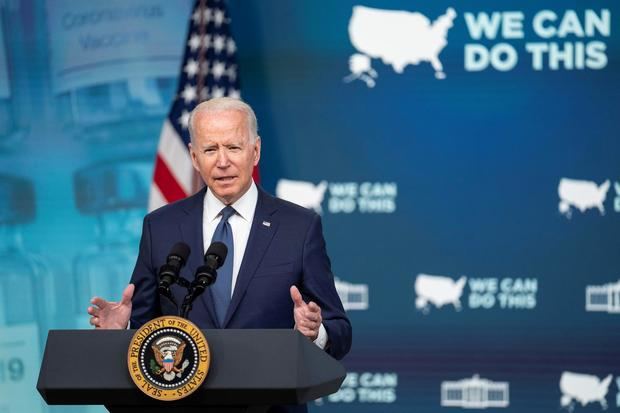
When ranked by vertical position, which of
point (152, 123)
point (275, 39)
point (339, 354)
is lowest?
point (339, 354)

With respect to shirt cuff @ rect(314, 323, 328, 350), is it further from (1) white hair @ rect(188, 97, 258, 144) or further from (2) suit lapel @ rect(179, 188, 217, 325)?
(1) white hair @ rect(188, 97, 258, 144)

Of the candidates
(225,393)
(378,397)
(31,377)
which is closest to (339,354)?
(225,393)

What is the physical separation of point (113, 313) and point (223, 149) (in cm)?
58

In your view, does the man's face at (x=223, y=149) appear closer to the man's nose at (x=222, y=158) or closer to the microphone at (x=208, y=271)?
the man's nose at (x=222, y=158)

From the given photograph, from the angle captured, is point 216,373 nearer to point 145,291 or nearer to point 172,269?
point 172,269

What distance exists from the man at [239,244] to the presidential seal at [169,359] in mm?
534

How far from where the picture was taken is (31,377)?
240 inches

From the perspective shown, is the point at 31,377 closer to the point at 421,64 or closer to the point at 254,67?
the point at 254,67

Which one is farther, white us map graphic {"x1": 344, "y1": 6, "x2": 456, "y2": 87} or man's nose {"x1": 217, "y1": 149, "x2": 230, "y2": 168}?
white us map graphic {"x1": 344, "y1": 6, "x2": 456, "y2": 87}

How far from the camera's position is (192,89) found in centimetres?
575

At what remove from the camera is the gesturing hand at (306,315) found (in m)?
2.72

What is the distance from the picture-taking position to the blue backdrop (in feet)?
19.2

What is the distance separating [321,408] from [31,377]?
1664 millimetres

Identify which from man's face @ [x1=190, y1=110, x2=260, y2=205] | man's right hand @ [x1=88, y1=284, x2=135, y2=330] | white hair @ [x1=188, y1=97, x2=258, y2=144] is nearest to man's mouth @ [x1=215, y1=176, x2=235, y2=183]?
man's face @ [x1=190, y1=110, x2=260, y2=205]
